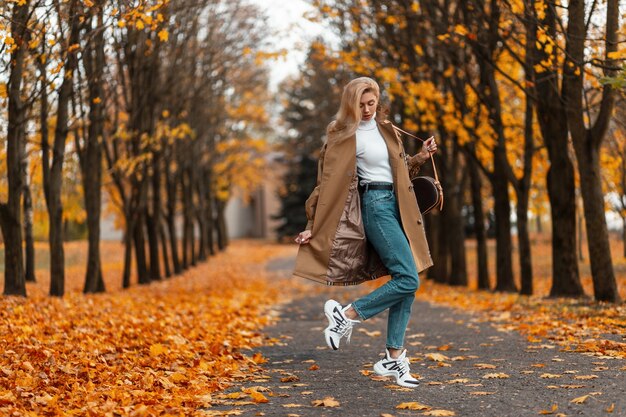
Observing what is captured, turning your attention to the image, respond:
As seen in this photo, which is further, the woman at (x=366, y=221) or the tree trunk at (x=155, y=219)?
the tree trunk at (x=155, y=219)

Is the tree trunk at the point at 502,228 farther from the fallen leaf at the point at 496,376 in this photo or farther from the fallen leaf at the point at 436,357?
the fallen leaf at the point at 496,376

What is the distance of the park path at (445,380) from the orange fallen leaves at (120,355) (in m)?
0.31

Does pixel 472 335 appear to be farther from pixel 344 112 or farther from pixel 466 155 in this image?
pixel 466 155

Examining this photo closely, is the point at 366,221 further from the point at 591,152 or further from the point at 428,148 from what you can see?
the point at 591,152

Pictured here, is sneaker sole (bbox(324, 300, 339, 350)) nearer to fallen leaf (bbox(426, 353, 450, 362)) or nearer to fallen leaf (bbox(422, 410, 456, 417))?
fallen leaf (bbox(422, 410, 456, 417))

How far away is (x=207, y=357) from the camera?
7.38 m

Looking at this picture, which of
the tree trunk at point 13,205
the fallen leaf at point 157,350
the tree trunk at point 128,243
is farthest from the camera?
the tree trunk at point 128,243

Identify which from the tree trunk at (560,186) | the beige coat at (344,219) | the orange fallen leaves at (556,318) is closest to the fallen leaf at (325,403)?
the beige coat at (344,219)

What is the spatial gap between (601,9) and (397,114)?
11.2 m

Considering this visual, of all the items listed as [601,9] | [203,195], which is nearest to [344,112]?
[601,9]

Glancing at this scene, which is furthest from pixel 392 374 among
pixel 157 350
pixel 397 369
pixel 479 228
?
pixel 479 228

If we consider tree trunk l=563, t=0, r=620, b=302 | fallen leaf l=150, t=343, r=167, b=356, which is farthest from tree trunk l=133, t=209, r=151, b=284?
fallen leaf l=150, t=343, r=167, b=356

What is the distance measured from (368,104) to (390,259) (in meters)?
1.10

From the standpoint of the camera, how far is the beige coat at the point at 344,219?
5984mm
